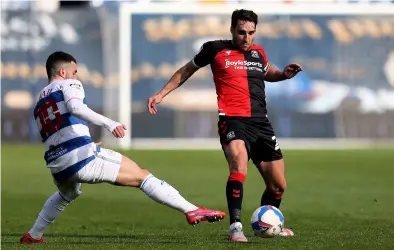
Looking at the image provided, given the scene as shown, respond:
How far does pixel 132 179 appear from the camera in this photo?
965 centimetres

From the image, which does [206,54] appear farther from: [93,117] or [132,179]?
[93,117]

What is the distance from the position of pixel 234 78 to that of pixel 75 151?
73.8 inches

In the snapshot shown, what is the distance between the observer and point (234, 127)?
10.1 metres

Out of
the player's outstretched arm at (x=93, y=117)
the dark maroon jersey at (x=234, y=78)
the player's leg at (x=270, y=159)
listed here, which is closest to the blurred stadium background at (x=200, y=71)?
the player's leg at (x=270, y=159)

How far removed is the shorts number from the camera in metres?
9.59

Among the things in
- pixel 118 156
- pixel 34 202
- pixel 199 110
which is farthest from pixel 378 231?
pixel 199 110

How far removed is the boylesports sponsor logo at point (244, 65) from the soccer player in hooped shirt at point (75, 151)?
1.48 m

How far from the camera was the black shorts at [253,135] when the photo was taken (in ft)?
33.2

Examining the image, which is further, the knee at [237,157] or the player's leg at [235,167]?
the knee at [237,157]

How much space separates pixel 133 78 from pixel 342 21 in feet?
26.8

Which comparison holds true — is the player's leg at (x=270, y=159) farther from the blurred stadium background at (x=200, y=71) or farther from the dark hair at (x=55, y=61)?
the blurred stadium background at (x=200, y=71)

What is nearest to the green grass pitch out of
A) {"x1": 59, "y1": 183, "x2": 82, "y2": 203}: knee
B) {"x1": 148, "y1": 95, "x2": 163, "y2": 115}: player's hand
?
{"x1": 59, "y1": 183, "x2": 82, "y2": 203}: knee

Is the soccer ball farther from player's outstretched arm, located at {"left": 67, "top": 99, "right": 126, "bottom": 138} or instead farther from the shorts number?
the shorts number

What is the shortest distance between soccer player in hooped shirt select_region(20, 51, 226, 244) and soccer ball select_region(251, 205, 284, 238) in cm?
43
